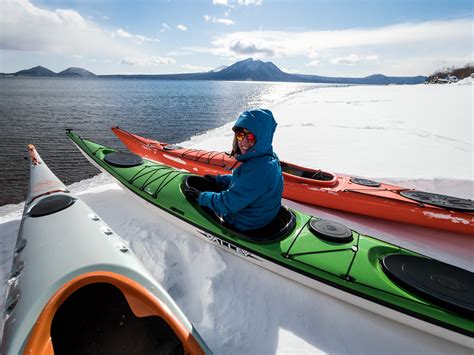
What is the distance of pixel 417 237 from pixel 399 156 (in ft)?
11.7

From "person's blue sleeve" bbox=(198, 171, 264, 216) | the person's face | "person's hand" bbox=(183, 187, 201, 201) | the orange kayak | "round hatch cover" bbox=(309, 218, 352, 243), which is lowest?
the orange kayak

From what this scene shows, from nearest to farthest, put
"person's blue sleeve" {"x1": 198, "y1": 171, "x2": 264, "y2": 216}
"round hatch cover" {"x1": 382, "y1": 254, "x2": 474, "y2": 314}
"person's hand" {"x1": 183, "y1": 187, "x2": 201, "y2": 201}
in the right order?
"round hatch cover" {"x1": 382, "y1": 254, "x2": 474, "y2": 314}
"person's blue sleeve" {"x1": 198, "y1": 171, "x2": 264, "y2": 216}
"person's hand" {"x1": 183, "y1": 187, "x2": 201, "y2": 201}

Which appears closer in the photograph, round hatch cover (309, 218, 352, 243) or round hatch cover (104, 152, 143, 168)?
round hatch cover (309, 218, 352, 243)

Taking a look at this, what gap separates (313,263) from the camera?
110 inches

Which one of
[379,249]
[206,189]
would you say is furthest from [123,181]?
[379,249]

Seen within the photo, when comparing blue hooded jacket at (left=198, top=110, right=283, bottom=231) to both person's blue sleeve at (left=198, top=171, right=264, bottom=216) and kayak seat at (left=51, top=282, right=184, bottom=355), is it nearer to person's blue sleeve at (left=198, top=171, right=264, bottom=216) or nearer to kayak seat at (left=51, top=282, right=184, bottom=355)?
person's blue sleeve at (left=198, top=171, right=264, bottom=216)

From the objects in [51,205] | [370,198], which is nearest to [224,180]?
[51,205]

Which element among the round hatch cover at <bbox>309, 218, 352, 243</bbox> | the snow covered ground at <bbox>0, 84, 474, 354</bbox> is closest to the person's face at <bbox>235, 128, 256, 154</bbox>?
the round hatch cover at <bbox>309, 218, 352, 243</bbox>

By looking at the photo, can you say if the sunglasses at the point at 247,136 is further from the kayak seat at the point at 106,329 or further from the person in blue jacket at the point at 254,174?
the kayak seat at the point at 106,329

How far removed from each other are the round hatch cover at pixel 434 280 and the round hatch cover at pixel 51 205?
4043mm

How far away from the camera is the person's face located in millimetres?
2496

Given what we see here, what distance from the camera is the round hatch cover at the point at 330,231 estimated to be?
3.02 m

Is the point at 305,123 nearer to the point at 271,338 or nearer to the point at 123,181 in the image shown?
the point at 123,181

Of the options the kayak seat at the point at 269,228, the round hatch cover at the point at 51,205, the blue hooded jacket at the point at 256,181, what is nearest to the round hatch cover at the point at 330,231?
the kayak seat at the point at 269,228
